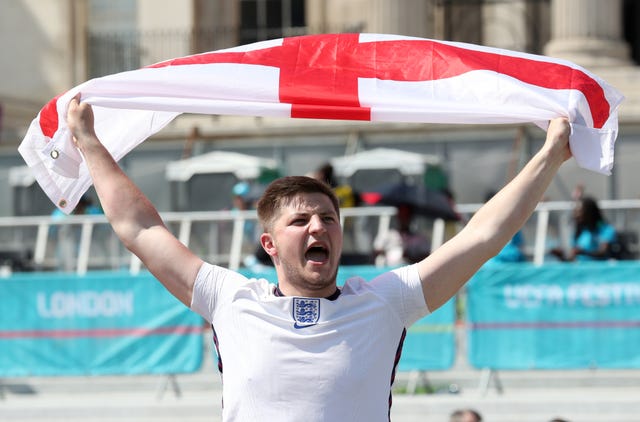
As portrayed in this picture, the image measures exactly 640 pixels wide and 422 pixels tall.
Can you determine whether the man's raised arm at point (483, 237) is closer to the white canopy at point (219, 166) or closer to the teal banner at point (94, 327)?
the teal banner at point (94, 327)

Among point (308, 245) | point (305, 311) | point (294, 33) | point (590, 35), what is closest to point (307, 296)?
point (305, 311)

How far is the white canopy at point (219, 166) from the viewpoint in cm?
2284

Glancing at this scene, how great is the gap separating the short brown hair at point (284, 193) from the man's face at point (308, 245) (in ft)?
0.07

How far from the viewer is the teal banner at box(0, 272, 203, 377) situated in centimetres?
1402

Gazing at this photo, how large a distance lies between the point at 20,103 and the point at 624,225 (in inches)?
601

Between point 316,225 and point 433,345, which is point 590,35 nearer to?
point 433,345

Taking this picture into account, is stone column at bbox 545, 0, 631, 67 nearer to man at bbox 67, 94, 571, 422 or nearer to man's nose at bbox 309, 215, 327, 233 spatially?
man at bbox 67, 94, 571, 422

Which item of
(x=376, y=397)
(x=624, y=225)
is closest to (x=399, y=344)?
(x=376, y=397)

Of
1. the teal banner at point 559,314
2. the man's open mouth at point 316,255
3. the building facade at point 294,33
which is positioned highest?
the building facade at point 294,33

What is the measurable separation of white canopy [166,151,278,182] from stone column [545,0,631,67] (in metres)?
5.94

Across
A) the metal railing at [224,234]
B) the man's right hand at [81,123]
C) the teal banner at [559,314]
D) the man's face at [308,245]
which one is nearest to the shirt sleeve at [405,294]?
the man's face at [308,245]

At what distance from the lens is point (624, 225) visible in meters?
17.7

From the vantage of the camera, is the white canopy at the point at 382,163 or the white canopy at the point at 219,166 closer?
the white canopy at the point at 382,163

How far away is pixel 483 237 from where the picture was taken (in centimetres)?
466
